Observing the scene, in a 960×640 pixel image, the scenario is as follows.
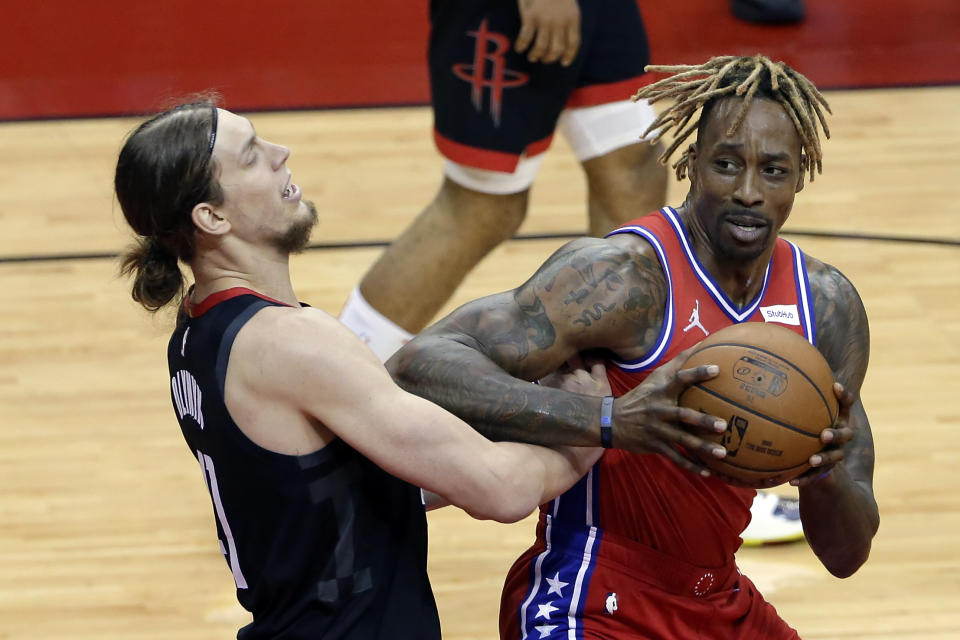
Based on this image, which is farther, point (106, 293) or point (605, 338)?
point (106, 293)

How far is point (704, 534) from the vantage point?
2.81 meters

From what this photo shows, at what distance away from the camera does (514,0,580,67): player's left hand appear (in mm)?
4055

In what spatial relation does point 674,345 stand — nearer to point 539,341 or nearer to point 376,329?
point 539,341

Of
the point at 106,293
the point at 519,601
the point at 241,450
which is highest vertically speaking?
the point at 241,450

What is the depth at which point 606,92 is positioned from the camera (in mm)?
4352

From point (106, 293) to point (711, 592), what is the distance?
3406 mm

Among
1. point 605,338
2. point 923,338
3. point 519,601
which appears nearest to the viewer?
point 605,338

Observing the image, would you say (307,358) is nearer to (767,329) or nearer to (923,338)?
(767,329)

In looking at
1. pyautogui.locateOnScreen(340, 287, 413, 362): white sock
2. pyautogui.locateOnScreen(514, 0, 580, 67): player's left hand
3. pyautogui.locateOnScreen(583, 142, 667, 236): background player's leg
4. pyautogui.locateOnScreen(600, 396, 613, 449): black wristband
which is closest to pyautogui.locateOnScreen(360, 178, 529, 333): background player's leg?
pyautogui.locateOnScreen(340, 287, 413, 362): white sock

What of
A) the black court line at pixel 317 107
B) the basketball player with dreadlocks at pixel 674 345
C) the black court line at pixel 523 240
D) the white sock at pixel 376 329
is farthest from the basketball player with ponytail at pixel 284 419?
the black court line at pixel 317 107

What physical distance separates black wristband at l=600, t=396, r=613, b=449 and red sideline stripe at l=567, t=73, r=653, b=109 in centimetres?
204

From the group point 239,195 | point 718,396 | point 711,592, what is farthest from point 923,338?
point 239,195

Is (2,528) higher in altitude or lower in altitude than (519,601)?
lower

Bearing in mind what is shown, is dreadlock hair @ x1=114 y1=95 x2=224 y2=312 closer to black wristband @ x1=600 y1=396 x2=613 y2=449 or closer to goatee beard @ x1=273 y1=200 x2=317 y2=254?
goatee beard @ x1=273 y1=200 x2=317 y2=254
